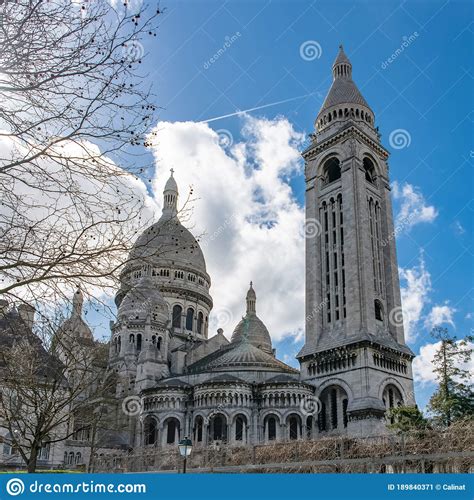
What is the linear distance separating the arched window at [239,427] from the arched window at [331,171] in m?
30.0

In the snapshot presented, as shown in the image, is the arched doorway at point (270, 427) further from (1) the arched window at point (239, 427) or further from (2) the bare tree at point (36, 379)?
(2) the bare tree at point (36, 379)

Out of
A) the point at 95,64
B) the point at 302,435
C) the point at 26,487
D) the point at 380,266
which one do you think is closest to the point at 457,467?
the point at 26,487

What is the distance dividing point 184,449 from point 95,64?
17906mm

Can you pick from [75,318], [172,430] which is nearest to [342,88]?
[172,430]

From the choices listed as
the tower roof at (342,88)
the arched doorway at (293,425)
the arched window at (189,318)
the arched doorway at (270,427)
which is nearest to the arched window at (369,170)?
the tower roof at (342,88)

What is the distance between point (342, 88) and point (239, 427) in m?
43.3

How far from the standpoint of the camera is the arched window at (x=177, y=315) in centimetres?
7750

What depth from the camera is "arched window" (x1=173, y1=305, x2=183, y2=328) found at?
254ft

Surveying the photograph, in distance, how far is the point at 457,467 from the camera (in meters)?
19.0

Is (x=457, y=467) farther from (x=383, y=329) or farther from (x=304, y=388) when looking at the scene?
(x=383, y=329)

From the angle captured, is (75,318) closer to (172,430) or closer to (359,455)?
(359,455)

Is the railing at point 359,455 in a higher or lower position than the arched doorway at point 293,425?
lower

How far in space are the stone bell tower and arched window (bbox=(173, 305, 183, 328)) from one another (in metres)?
23.6

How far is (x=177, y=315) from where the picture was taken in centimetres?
7844
